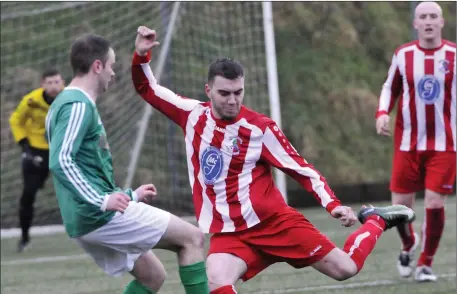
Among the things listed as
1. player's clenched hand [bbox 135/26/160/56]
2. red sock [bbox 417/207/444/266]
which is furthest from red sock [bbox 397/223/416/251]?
player's clenched hand [bbox 135/26/160/56]

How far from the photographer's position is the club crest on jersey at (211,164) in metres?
5.55

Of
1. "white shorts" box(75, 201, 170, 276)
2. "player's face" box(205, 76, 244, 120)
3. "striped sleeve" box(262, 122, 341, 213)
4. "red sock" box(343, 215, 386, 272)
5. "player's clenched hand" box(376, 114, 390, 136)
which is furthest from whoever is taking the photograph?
"player's clenched hand" box(376, 114, 390, 136)

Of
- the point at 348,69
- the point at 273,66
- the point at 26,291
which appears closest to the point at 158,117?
the point at 273,66

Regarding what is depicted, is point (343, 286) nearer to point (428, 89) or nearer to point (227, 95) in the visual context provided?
point (428, 89)

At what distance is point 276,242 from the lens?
559 centimetres

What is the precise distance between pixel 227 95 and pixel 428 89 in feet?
8.43

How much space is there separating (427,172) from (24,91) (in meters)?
6.82

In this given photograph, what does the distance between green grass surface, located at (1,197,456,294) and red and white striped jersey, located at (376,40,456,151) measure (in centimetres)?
96

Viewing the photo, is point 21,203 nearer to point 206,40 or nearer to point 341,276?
point 206,40

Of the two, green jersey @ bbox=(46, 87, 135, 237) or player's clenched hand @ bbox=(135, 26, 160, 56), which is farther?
player's clenched hand @ bbox=(135, 26, 160, 56)

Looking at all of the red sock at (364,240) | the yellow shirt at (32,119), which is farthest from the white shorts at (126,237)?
the yellow shirt at (32,119)

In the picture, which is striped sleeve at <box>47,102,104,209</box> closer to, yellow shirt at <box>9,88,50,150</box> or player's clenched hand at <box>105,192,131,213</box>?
player's clenched hand at <box>105,192,131,213</box>

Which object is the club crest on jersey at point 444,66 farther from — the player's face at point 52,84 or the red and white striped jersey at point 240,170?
the player's face at point 52,84

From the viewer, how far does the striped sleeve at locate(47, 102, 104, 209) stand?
477 centimetres
